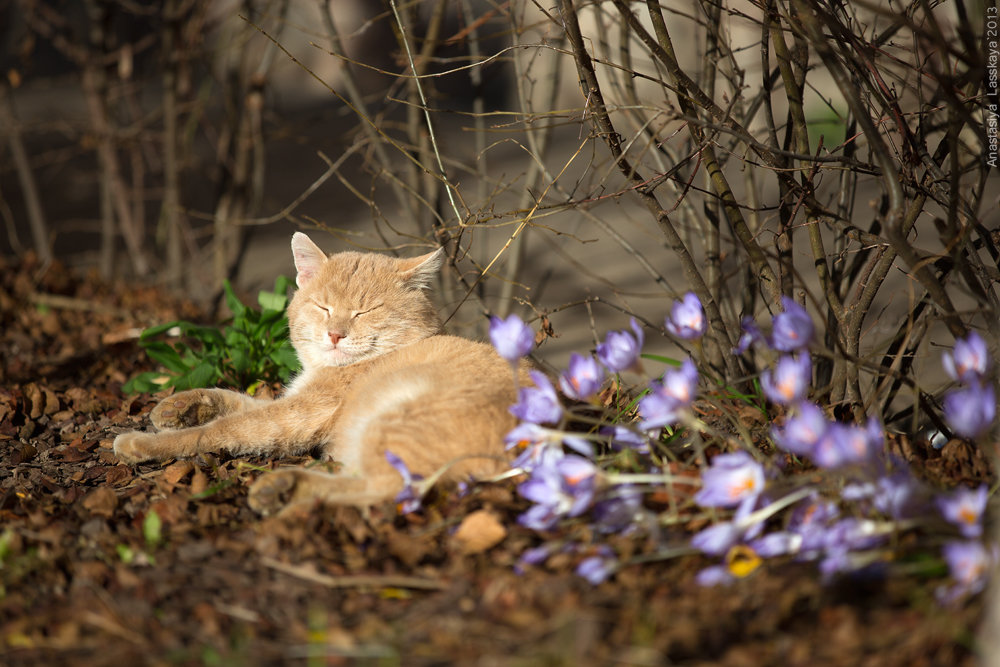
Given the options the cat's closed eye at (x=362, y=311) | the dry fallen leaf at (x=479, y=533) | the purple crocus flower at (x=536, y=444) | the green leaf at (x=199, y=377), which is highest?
the cat's closed eye at (x=362, y=311)

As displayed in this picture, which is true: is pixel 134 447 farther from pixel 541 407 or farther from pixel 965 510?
pixel 965 510

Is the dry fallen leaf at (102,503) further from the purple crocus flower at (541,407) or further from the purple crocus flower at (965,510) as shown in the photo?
the purple crocus flower at (965,510)

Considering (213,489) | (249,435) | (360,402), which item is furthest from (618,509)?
(249,435)

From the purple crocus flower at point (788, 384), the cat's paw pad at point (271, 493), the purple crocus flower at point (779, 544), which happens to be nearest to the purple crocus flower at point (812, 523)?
the purple crocus flower at point (779, 544)

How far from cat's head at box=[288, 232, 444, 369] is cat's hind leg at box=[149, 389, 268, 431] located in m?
0.33

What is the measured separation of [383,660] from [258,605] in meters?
0.46

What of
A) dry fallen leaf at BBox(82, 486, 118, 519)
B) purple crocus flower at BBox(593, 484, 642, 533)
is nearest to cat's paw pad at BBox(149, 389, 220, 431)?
dry fallen leaf at BBox(82, 486, 118, 519)

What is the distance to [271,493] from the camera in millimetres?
2404

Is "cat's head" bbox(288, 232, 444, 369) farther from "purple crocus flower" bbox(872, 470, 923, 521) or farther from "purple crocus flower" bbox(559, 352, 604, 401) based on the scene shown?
"purple crocus flower" bbox(872, 470, 923, 521)

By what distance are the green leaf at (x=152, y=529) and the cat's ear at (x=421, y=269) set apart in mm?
1488

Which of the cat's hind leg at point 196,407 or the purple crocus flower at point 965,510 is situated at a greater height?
the purple crocus flower at point 965,510

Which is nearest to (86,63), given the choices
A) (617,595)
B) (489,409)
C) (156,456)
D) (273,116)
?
(273,116)

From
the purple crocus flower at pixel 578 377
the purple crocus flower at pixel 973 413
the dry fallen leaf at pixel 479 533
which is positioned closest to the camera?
the purple crocus flower at pixel 973 413

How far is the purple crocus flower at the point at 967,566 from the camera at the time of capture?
158 cm
